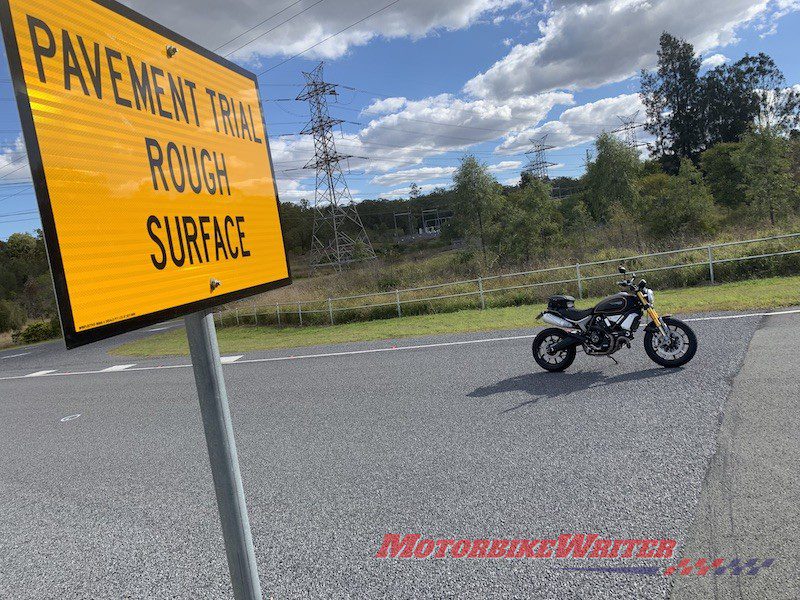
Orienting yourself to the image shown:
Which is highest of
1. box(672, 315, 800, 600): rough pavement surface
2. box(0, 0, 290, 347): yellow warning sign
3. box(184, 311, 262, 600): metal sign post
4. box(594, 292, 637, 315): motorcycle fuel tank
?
box(0, 0, 290, 347): yellow warning sign

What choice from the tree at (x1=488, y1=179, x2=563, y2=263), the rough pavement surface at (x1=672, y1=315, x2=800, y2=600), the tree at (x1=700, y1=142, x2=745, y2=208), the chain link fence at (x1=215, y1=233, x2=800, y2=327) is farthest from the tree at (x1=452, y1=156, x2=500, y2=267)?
the rough pavement surface at (x1=672, y1=315, x2=800, y2=600)

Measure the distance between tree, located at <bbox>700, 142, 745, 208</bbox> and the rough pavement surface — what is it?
152 feet

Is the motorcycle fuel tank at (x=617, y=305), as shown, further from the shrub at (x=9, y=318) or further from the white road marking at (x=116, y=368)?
the shrub at (x=9, y=318)

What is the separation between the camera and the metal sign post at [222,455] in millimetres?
1479

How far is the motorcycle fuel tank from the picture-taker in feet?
22.9

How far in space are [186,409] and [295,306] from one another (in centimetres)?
1394

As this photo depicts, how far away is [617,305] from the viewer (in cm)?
702

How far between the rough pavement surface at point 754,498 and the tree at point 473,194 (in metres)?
43.4

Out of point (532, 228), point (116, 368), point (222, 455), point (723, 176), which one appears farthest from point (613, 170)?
point (222, 455)

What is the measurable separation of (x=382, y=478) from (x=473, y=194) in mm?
46008

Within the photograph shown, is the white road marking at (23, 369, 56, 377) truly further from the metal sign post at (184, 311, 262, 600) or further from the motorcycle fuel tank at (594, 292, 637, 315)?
the metal sign post at (184, 311, 262, 600)

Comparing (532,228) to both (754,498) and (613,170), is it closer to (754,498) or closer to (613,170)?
(613,170)

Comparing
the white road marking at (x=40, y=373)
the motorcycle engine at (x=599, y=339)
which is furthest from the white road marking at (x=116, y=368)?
the motorcycle engine at (x=599, y=339)

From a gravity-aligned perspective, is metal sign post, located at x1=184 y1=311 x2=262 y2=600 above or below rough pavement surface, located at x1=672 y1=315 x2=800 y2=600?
above
